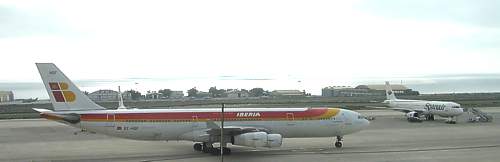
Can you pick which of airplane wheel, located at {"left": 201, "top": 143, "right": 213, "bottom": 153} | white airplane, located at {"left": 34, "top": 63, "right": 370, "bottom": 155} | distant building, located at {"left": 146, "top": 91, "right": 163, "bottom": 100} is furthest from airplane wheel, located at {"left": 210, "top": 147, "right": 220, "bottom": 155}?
distant building, located at {"left": 146, "top": 91, "right": 163, "bottom": 100}

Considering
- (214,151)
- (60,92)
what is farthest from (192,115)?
(60,92)

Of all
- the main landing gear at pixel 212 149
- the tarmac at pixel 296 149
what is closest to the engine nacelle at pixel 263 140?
the tarmac at pixel 296 149

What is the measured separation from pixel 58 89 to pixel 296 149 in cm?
1377

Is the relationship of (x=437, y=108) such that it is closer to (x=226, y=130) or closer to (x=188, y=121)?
(x=226, y=130)

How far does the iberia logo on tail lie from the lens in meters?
29.1

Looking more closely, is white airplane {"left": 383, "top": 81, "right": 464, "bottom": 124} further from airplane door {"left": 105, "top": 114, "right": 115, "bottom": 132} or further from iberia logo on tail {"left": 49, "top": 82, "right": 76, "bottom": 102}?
iberia logo on tail {"left": 49, "top": 82, "right": 76, "bottom": 102}

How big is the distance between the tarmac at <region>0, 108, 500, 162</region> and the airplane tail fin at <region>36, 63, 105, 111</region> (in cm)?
283

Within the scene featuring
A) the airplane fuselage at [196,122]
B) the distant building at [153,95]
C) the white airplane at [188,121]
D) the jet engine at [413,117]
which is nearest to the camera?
the white airplane at [188,121]

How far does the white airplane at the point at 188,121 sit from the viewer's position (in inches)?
1131

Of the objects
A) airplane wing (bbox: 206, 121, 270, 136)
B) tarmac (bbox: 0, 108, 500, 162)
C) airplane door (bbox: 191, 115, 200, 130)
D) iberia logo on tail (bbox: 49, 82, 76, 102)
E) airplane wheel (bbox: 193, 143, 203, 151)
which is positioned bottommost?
tarmac (bbox: 0, 108, 500, 162)

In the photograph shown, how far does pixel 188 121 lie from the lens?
98.7 ft

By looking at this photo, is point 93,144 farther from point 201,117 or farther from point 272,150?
Answer: point 272,150

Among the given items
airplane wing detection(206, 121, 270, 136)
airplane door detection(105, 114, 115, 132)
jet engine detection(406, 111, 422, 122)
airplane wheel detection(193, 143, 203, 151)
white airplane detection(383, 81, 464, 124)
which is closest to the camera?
airplane wing detection(206, 121, 270, 136)

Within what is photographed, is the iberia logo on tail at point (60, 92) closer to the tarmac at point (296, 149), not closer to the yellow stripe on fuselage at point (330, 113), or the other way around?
the tarmac at point (296, 149)
